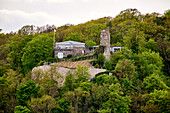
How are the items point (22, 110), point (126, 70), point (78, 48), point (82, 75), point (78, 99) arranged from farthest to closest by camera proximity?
1. point (78, 48)
2. point (126, 70)
3. point (82, 75)
4. point (78, 99)
5. point (22, 110)

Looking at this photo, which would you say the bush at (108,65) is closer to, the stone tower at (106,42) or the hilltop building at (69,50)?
the stone tower at (106,42)

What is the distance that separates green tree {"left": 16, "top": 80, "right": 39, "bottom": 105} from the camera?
28.0 metres

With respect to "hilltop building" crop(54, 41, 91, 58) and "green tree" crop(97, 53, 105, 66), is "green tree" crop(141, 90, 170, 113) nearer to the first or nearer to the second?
"green tree" crop(97, 53, 105, 66)

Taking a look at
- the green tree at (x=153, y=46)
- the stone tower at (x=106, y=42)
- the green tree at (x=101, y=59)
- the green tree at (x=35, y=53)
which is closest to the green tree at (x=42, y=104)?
the green tree at (x=101, y=59)

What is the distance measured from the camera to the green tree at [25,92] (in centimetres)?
2801

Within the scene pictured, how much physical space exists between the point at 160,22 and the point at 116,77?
28.2m

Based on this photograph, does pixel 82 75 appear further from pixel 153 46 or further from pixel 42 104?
pixel 153 46

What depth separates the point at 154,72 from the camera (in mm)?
31172

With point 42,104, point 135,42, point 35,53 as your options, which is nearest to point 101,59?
point 135,42

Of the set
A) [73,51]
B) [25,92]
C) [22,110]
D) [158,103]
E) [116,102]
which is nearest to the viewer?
[158,103]

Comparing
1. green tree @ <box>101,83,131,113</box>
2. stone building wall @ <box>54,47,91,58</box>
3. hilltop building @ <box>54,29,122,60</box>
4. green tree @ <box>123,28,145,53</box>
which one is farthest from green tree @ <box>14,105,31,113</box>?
green tree @ <box>123,28,145,53</box>

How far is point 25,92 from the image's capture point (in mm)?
28359

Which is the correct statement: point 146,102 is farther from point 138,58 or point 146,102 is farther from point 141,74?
point 138,58

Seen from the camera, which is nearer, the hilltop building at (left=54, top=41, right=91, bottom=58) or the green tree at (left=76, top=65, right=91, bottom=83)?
the green tree at (left=76, top=65, right=91, bottom=83)
